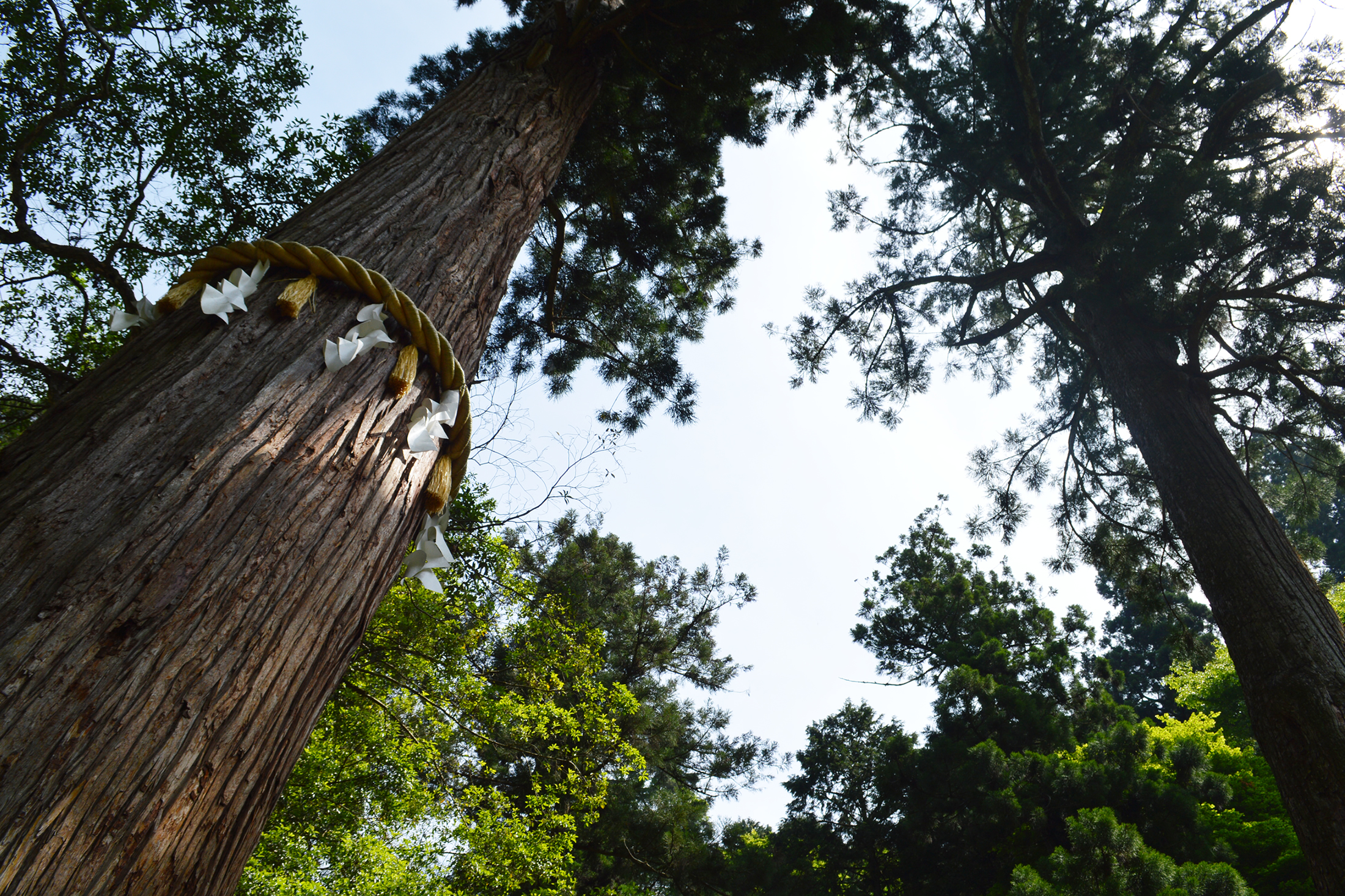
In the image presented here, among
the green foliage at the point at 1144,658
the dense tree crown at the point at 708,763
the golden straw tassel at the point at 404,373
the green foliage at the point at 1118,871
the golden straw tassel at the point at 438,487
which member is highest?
the green foliage at the point at 1144,658

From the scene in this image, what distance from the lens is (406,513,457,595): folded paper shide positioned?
1204 mm

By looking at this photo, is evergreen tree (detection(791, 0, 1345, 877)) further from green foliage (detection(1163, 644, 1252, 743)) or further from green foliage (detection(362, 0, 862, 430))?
green foliage (detection(1163, 644, 1252, 743))

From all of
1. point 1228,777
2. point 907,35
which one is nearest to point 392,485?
point 907,35

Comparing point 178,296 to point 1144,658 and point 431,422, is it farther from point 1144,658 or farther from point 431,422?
point 1144,658

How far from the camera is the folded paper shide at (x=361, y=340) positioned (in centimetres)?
113

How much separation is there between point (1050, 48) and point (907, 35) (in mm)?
2644

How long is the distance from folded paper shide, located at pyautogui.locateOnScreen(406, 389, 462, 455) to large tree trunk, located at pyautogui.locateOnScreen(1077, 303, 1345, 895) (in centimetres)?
409

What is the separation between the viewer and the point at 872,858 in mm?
Result: 9109

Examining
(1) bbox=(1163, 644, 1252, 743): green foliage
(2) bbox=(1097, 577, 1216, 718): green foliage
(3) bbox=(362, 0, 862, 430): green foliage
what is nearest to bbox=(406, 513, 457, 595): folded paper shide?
(3) bbox=(362, 0, 862, 430): green foliage

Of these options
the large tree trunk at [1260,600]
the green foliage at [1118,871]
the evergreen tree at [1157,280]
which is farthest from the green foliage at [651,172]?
the green foliage at [1118,871]

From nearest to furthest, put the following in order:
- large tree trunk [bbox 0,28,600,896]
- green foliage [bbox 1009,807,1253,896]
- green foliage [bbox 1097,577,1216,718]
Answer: large tree trunk [bbox 0,28,600,896] → green foliage [bbox 1009,807,1253,896] → green foliage [bbox 1097,577,1216,718]

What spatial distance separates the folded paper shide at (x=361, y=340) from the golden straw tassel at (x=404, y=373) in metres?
0.04

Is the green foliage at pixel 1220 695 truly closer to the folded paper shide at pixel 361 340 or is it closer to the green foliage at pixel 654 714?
the green foliage at pixel 654 714

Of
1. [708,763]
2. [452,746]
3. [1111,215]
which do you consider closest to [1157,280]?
[1111,215]
